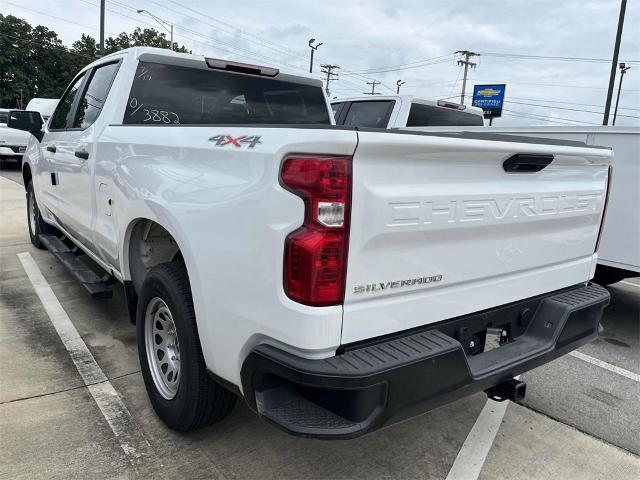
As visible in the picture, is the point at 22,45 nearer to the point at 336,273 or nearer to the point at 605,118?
the point at 605,118

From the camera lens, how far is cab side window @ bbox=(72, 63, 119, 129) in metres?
3.87

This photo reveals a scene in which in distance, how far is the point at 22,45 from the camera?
61219mm

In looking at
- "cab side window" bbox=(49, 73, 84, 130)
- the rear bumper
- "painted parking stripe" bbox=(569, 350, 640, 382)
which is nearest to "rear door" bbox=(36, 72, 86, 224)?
"cab side window" bbox=(49, 73, 84, 130)

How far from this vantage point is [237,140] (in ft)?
6.97

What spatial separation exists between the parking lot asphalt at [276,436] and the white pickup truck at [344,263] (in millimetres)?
288

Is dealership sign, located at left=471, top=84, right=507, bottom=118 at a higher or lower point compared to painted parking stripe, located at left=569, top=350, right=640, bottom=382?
higher

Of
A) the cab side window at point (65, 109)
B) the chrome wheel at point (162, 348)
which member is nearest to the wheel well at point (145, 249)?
the chrome wheel at point (162, 348)

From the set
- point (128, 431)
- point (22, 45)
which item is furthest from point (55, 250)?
point (22, 45)

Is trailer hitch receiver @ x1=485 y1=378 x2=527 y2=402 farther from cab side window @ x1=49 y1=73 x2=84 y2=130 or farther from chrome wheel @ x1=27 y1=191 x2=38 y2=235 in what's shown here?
chrome wheel @ x1=27 y1=191 x2=38 y2=235

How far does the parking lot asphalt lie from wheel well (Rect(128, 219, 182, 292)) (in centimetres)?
75

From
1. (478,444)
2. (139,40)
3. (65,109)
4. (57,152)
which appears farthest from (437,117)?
(139,40)

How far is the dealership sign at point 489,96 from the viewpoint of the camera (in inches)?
1833

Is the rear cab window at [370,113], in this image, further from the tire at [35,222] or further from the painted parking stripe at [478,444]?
the painted parking stripe at [478,444]

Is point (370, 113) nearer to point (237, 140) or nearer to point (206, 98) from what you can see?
point (206, 98)
